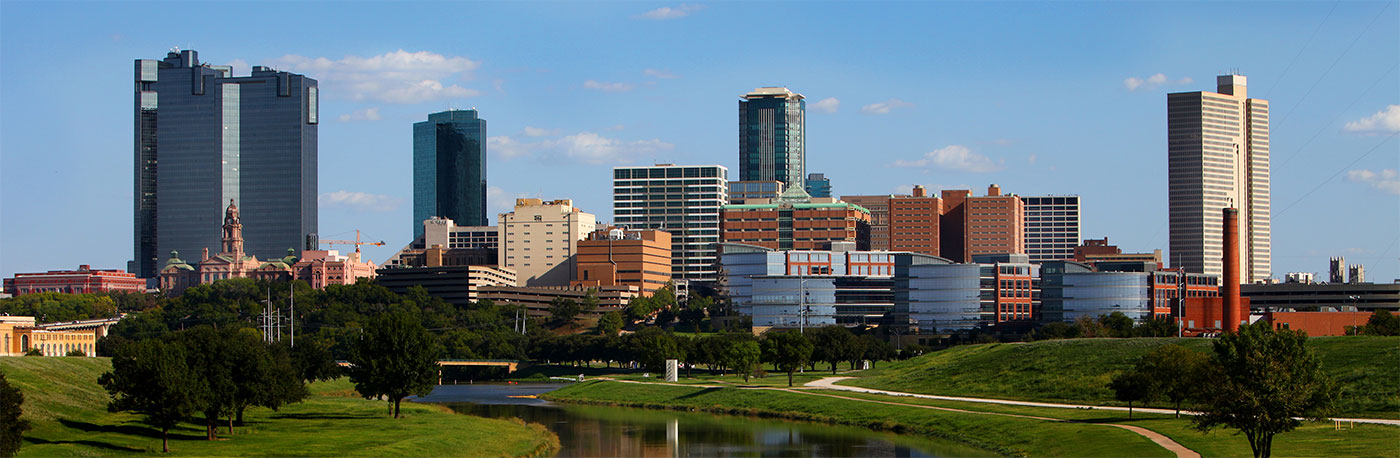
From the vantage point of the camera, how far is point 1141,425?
96312 mm

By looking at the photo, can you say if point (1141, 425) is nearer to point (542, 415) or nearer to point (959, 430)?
point (959, 430)

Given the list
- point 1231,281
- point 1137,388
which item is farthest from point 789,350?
point 1137,388

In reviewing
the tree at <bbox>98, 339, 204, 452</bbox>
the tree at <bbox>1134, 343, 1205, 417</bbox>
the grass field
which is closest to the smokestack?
the tree at <bbox>1134, 343, 1205, 417</bbox>

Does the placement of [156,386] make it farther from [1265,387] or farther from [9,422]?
[1265,387]

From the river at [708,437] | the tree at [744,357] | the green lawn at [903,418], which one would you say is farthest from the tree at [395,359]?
the tree at [744,357]

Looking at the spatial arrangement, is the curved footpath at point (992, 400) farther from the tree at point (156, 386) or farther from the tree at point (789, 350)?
the tree at point (156, 386)

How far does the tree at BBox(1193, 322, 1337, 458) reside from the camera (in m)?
69.2

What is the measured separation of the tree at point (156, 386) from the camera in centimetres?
8925

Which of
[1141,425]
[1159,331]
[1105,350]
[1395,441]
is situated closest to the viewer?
[1395,441]

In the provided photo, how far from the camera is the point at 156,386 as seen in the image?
89.4 metres

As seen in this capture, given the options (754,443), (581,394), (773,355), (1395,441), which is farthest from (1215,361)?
(581,394)

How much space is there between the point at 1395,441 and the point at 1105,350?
60.0m

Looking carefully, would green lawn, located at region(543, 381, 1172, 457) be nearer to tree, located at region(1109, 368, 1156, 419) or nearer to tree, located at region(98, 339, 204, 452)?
tree, located at region(1109, 368, 1156, 419)

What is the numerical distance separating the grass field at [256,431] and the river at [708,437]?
15.7 ft
